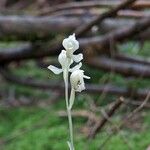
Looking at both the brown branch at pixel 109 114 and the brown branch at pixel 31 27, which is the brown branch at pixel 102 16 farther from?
the brown branch at pixel 109 114

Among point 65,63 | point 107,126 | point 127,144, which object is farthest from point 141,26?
point 65,63

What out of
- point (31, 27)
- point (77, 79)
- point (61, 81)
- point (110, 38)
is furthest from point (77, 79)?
point (61, 81)

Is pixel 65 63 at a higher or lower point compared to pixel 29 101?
lower

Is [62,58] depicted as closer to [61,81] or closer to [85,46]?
[85,46]

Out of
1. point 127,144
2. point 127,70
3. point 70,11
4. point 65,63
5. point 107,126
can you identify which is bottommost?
point 65,63

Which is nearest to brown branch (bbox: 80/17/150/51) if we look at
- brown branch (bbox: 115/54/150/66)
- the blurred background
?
the blurred background

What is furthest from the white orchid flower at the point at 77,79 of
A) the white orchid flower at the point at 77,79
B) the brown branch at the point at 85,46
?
the brown branch at the point at 85,46

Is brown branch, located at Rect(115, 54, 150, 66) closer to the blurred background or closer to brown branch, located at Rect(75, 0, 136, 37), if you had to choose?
the blurred background

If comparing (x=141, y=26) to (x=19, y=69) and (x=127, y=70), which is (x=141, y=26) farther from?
(x=19, y=69)

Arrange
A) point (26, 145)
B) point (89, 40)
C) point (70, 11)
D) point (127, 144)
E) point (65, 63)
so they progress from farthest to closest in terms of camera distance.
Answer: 1. point (70, 11)
2. point (89, 40)
3. point (26, 145)
4. point (127, 144)
5. point (65, 63)

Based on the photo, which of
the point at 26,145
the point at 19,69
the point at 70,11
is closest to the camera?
the point at 26,145
